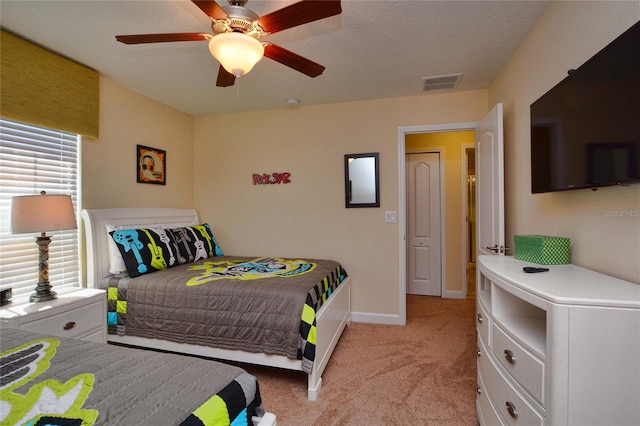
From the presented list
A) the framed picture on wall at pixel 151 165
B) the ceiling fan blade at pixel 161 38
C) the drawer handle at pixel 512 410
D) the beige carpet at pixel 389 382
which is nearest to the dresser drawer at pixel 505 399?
the drawer handle at pixel 512 410

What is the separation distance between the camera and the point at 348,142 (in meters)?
3.34

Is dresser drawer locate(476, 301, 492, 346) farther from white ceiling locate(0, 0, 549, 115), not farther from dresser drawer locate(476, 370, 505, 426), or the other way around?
white ceiling locate(0, 0, 549, 115)

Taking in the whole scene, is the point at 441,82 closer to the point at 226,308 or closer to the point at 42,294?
the point at 226,308

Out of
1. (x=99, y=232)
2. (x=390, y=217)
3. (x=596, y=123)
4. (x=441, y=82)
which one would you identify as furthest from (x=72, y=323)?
(x=441, y=82)

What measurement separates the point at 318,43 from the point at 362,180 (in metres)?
1.54

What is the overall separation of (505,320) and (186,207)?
141 inches

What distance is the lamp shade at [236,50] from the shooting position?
1424 mm

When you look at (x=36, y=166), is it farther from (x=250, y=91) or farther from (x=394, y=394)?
(x=394, y=394)

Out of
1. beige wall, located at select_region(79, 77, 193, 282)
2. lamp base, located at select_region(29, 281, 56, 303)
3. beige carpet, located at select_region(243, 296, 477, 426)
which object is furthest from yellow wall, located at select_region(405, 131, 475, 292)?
lamp base, located at select_region(29, 281, 56, 303)

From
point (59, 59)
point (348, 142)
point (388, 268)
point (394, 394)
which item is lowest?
point (394, 394)

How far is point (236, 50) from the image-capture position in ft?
4.73

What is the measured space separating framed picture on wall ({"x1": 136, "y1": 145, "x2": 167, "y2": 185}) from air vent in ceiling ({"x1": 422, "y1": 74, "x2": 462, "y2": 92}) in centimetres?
294

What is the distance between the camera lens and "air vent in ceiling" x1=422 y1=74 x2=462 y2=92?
2693 millimetres

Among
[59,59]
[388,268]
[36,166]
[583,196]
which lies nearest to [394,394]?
[388,268]
